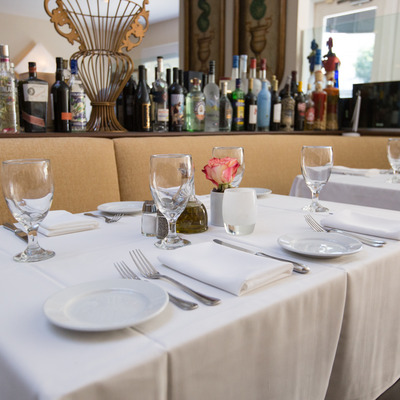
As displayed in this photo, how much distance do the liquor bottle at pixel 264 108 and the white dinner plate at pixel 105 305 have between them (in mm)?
2087

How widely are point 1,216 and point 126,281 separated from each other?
1.00m

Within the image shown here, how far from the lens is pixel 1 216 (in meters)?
1.34

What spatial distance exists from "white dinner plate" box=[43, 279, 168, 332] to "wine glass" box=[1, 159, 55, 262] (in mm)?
205

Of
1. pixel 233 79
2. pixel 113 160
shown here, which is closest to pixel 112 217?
pixel 113 160

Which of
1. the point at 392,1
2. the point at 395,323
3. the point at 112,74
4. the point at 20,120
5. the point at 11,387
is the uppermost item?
the point at 392,1

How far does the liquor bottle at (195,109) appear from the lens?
2.07m

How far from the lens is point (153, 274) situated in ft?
1.88

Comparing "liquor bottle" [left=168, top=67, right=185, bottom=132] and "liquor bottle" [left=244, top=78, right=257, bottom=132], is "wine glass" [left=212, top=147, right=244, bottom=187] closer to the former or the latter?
"liquor bottle" [left=168, top=67, right=185, bottom=132]

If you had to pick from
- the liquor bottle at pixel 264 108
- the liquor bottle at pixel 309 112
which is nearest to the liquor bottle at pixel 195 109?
the liquor bottle at pixel 264 108

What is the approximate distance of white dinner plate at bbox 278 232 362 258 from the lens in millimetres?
644

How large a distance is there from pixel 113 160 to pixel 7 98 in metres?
0.43

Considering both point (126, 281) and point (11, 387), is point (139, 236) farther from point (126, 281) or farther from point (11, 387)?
point (11, 387)

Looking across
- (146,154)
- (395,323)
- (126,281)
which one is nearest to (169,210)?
(126,281)

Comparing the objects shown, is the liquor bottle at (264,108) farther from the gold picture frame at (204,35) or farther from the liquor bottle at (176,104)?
the gold picture frame at (204,35)
